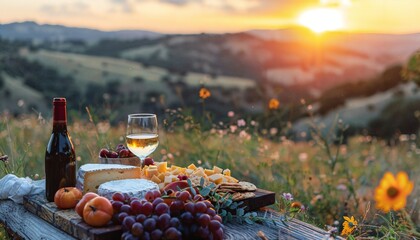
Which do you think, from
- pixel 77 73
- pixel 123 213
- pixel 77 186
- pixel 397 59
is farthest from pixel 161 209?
pixel 77 73

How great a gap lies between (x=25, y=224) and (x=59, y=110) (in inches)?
24.2

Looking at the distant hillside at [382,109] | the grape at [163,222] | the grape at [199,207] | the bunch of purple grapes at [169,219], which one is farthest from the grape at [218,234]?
the distant hillside at [382,109]

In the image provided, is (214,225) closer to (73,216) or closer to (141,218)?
(141,218)

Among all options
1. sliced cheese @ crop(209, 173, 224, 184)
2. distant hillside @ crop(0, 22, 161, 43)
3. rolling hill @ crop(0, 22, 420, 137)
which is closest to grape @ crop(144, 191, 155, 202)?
sliced cheese @ crop(209, 173, 224, 184)

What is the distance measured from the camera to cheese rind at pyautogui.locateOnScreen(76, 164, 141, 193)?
270cm

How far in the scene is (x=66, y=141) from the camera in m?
2.72

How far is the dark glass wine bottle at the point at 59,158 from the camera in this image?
8.84ft

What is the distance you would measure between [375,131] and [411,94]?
1.88 metres

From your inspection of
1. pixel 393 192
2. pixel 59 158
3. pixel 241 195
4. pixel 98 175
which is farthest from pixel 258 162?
pixel 393 192

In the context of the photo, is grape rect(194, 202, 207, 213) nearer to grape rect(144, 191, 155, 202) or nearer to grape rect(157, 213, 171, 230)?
grape rect(157, 213, 171, 230)

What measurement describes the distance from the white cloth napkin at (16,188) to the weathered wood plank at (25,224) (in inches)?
2.0

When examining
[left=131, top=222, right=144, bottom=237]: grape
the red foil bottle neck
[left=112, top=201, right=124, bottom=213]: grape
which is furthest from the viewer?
the red foil bottle neck

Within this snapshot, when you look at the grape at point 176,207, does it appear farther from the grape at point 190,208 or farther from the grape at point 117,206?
the grape at point 117,206

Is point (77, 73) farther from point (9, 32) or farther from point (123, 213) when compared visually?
point (123, 213)
